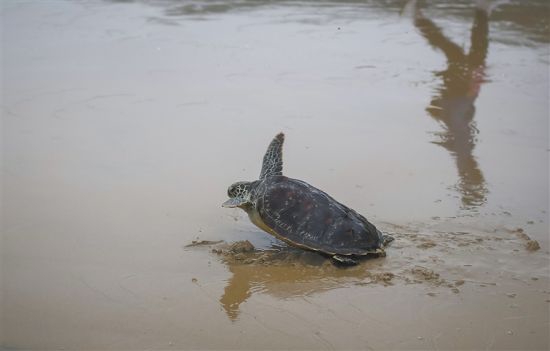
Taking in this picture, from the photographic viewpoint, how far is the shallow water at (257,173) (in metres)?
3.74

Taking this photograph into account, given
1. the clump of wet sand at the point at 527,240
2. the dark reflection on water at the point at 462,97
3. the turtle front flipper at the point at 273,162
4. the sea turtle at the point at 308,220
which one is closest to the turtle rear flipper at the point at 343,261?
the sea turtle at the point at 308,220

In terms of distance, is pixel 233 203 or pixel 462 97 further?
pixel 462 97

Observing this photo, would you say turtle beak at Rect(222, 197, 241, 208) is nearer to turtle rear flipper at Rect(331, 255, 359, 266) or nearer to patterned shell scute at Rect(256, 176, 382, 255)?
patterned shell scute at Rect(256, 176, 382, 255)

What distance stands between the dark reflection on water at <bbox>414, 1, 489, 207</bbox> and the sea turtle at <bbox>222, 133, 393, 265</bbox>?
4.50 ft

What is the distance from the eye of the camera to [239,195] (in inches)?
189

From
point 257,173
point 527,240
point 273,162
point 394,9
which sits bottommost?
point 527,240

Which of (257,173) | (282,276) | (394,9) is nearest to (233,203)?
(282,276)

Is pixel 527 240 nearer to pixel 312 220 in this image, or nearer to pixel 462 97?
pixel 312 220

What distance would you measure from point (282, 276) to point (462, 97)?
4.61m

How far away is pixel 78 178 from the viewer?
5.37 metres

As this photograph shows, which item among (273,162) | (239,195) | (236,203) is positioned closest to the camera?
(236,203)

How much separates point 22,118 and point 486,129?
4.73m

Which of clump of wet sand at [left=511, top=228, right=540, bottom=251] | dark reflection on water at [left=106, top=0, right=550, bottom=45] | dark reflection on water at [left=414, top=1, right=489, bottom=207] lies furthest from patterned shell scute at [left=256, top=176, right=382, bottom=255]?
dark reflection on water at [left=106, top=0, right=550, bottom=45]

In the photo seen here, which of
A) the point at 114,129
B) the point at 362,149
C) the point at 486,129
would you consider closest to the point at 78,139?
the point at 114,129
